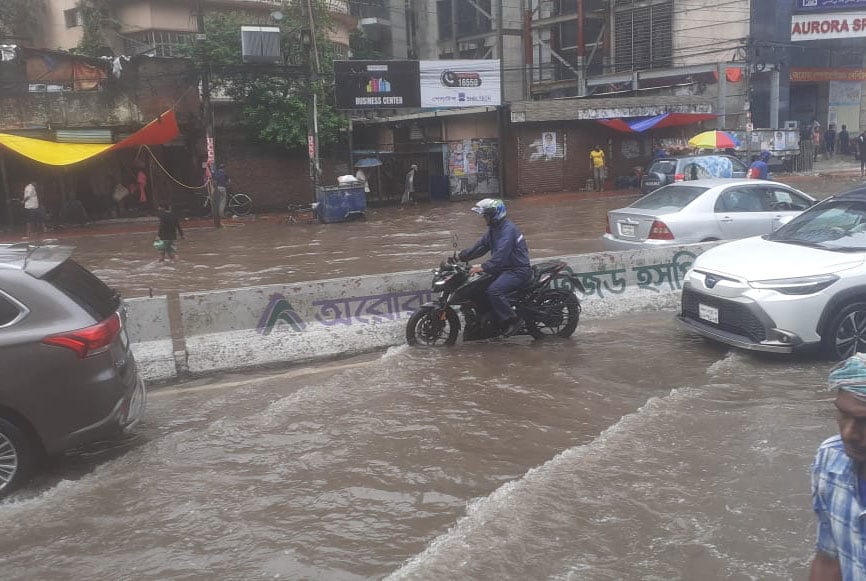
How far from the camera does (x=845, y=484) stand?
88.7 inches

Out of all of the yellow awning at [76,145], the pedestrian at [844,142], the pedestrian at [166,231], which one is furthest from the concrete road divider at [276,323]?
the pedestrian at [844,142]

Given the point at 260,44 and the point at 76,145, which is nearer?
the point at 76,145

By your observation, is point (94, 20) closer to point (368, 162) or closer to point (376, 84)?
point (376, 84)

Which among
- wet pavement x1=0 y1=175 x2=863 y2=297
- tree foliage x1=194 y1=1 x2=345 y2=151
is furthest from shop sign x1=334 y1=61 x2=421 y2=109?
wet pavement x1=0 y1=175 x2=863 y2=297

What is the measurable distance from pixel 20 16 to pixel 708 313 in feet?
113

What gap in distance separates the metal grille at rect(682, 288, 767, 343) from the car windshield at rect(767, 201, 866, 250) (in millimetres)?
1068

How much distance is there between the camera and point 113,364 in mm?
5113

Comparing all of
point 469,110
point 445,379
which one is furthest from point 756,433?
point 469,110

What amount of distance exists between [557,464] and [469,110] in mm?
25793

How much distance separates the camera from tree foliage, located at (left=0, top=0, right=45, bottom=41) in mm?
32031

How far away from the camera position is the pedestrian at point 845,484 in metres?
2.21

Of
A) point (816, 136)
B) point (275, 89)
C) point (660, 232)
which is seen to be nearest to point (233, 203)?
point (275, 89)

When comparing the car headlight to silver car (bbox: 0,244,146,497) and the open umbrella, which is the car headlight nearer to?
silver car (bbox: 0,244,146,497)

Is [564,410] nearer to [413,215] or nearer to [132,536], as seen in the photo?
[132,536]
